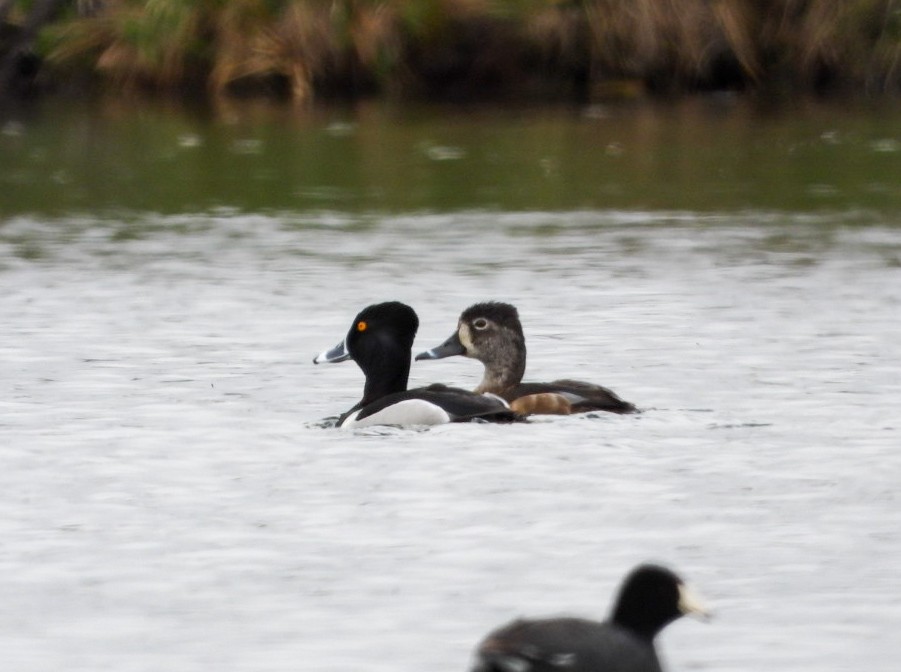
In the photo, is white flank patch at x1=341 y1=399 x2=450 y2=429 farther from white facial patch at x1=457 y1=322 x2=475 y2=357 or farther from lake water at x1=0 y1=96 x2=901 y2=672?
white facial patch at x1=457 y1=322 x2=475 y2=357

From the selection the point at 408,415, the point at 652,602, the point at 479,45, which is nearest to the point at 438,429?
the point at 408,415

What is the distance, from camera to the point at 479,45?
3127cm

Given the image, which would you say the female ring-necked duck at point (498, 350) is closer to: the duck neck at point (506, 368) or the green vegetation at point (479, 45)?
the duck neck at point (506, 368)

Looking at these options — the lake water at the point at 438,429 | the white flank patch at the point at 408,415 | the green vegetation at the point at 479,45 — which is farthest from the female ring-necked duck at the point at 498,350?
the green vegetation at the point at 479,45

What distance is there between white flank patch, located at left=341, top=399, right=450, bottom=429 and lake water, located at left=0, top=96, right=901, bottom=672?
6 cm

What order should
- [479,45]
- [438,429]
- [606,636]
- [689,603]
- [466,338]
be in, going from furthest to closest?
[479,45]
[466,338]
[438,429]
[689,603]
[606,636]

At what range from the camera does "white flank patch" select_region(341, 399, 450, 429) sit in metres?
8.86

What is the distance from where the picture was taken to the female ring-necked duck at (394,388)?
8852 millimetres

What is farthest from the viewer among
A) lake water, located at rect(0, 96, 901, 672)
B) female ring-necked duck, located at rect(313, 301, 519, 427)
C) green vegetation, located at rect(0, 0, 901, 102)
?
green vegetation, located at rect(0, 0, 901, 102)

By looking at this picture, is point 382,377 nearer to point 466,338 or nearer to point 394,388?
point 394,388

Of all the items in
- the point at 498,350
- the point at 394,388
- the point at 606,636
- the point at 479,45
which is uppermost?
the point at 606,636

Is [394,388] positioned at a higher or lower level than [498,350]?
lower

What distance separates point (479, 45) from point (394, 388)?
22.2 metres

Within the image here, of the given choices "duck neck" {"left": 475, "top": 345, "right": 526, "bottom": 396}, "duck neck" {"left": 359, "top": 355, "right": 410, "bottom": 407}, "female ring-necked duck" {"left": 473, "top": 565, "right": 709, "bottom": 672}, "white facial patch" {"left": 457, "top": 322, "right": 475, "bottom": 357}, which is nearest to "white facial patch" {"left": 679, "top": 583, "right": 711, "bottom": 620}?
"female ring-necked duck" {"left": 473, "top": 565, "right": 709, "bottom": 672}
